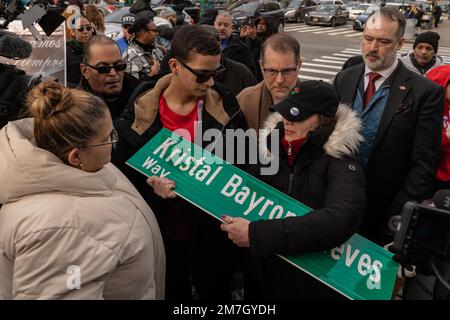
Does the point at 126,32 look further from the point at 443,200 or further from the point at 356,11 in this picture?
the point at 356,11

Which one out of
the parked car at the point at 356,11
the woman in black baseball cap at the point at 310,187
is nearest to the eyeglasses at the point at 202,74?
the woman in black baseball cap at the point at 310,187

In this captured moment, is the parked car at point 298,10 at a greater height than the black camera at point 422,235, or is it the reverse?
the black camera at point 422,235

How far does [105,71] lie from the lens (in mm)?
3082

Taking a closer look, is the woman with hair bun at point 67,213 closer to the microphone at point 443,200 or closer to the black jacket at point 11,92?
the black jacket at point 11,92

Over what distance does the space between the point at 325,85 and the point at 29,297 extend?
1515 mm

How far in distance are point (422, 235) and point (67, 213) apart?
1210 millimetres

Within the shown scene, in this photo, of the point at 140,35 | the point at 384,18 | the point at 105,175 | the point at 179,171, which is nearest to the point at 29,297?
the point at 105,175


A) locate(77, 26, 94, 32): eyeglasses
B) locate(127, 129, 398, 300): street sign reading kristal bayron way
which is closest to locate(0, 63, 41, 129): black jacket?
locate(127, 129, 398, 300): street sign reading kristal bayron way

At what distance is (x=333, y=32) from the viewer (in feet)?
78.5

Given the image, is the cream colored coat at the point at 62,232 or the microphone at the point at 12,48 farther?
the microphone at the point at 12,48

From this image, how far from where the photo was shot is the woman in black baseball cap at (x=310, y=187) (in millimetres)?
1741

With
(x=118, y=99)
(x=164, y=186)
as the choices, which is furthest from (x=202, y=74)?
(x=118, y=99)

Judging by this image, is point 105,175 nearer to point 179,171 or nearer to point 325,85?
point 179,171

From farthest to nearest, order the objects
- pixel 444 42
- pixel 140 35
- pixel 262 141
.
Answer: pixel 444 42 < pixel 140 35 < pixel 262 141
